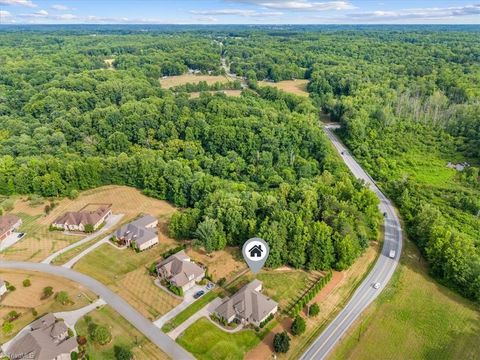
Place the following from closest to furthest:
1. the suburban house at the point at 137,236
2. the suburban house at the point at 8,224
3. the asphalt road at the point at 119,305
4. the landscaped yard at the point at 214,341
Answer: the landscaped yard at the point at 214,341 < the asphalt road at the point at 119,305 < the suburban house at the point at 137,236 < the suburban house at the point at 8,224

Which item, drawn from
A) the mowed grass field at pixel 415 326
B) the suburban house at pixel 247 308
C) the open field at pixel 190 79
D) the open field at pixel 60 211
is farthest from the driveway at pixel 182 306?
the open field at pixel 190 79

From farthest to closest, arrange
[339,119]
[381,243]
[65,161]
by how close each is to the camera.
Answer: [339,119], [65,161], [381,243]

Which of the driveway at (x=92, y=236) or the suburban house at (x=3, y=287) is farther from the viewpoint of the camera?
the driveway at (x=92, y=236)

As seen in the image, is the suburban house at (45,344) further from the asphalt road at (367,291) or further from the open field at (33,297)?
the asphalt road at (367,291)

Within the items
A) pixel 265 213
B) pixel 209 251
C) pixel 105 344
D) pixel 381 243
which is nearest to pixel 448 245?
pixel 381 243

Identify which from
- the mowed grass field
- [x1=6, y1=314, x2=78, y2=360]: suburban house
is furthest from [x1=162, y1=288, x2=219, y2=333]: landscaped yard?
the mowed grass field

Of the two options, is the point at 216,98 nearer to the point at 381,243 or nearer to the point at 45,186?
the point at 45,186
